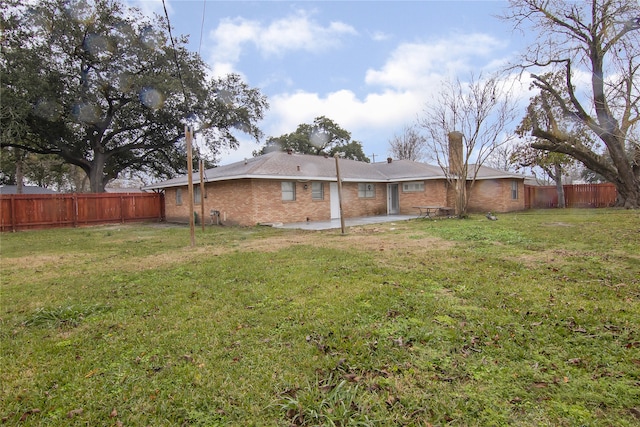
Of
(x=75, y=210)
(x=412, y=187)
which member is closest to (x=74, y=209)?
(x=75, y=210)

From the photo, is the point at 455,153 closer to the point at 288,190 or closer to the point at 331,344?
the point at 288,190

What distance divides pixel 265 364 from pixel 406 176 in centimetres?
1848

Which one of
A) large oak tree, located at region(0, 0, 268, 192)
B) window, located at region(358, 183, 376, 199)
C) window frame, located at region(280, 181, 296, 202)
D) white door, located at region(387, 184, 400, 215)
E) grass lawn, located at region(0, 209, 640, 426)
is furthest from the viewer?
white door, located at region(387, 184, 400, 215)

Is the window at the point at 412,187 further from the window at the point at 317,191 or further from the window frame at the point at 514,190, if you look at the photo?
the window at the point at 317,191

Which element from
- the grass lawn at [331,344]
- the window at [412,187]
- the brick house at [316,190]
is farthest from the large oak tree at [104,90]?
the grass lawn at [331,344]

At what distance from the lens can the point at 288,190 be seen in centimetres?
1611

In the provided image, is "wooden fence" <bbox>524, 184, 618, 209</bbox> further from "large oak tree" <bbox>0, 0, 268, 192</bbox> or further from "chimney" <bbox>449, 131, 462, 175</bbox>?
"large oak tree" <bbox>0, 0, 268, 192</bbox>

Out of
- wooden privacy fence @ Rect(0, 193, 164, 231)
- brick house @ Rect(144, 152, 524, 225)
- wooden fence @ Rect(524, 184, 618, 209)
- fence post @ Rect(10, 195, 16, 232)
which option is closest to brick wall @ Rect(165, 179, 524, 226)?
brick house @ Rect(144, 152, 524, 225)

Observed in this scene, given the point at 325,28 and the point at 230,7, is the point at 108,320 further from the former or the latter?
the point at 325,28

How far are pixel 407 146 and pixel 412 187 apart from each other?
19.9 metres

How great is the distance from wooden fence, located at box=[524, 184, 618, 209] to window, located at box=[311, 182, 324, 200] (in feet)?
48.2

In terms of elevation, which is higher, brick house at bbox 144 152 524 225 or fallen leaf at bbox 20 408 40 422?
brick house at bbox 144 152 524 225

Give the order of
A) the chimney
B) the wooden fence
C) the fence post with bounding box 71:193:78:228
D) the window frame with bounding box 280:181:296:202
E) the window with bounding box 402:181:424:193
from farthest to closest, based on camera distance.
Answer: the wooden fence < the window with bounding box 402:181:424:193 < the fence post with bounding box 71:193:78:228 < the chimney < the window frame with bounding box 280:181:296:202

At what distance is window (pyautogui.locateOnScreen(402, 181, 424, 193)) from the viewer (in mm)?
20109
